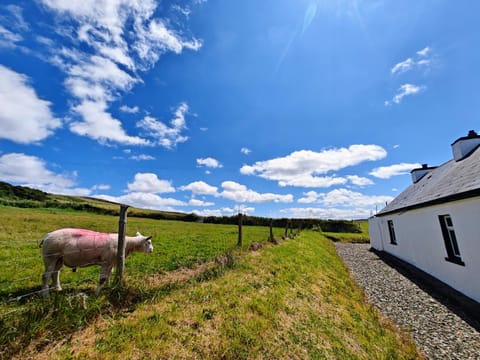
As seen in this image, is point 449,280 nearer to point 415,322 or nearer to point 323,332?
point 415,322

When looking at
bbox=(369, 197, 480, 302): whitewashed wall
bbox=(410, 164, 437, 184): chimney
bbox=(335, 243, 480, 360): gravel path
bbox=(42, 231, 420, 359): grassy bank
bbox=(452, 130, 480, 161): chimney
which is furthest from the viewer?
bbox=(410, 164, 437, 184): chimney

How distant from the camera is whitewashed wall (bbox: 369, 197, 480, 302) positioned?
6.83 metres

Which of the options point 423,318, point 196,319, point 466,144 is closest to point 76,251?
point 196,319

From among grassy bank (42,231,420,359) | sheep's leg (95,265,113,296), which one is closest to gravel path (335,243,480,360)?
grassy bank (42,231,420,359)

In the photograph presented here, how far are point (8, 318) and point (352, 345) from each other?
19.8ft

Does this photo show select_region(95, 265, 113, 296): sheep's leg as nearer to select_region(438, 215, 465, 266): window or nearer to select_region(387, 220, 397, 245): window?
select_region(438, 215, 465, 266): window

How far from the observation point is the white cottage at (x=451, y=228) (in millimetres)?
6902

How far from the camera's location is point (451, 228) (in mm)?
8289

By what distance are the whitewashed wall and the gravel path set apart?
3.82 feet

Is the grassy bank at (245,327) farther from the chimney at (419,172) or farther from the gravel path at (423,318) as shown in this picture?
the chimney at (419,172)

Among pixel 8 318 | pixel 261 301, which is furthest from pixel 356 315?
pixel 8 318

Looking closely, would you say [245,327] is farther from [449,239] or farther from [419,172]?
[419,172]

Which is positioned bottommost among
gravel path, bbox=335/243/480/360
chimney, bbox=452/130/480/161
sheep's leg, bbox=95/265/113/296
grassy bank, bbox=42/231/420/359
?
gravel path, bbox=335/243/480/360

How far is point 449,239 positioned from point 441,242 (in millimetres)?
381
